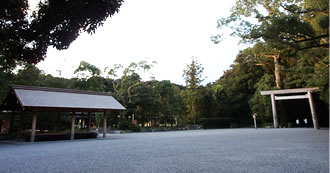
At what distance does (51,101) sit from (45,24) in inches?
363

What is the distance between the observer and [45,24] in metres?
3.06

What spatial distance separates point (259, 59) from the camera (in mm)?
24312

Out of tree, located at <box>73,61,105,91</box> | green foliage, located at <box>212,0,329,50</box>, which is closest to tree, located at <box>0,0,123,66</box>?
green foliage, located at <box>212,0,329,50</box>

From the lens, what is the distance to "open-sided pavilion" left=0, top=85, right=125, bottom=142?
1019 centimetres

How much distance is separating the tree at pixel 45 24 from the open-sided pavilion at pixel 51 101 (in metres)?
7.82

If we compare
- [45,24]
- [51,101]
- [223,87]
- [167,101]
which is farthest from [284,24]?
[223,87]

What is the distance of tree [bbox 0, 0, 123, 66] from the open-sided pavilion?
7.82 m

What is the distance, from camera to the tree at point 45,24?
9.73 feet

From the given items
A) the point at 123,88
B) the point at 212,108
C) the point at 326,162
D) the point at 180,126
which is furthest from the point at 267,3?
the point at 212,108

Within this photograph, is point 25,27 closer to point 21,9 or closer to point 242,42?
point 21,9

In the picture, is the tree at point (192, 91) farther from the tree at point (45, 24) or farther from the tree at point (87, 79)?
the tree at point (45, 24)

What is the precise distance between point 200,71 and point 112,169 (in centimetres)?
2643

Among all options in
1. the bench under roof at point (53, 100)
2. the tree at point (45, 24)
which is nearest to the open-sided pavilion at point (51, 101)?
the bench under roof at point (53, 100)

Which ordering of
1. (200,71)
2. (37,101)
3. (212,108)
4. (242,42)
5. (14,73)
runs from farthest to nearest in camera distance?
(200,71)
(212,108)
(14,73)
(37,101)
(242,42)
